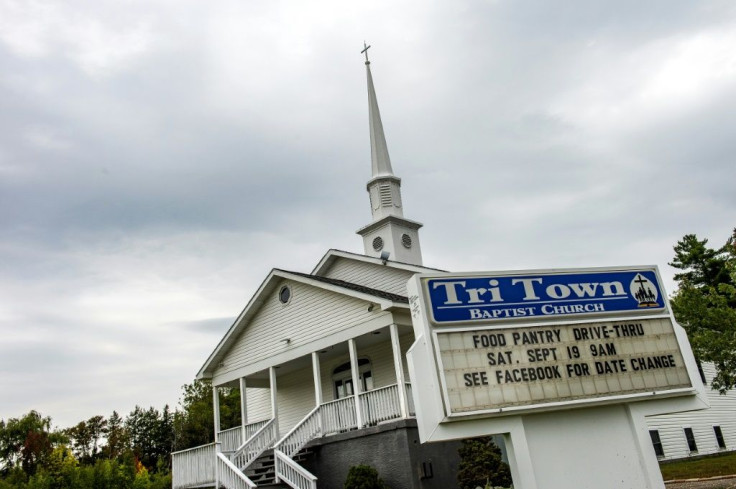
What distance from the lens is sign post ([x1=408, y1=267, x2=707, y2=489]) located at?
8.55 m

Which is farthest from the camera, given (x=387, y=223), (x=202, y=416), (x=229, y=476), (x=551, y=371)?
(x=202, y=416)

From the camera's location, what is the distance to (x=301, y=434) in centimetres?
1800

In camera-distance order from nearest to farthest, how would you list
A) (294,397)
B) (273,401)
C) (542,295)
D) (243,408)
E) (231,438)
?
1. (542,295)
2. (273,401)
3. (231,438)
4. (243,408)
5. (294,397)

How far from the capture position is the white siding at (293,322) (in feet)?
62.1

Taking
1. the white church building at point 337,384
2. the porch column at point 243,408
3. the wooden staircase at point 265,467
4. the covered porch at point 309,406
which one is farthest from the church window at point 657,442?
the porch column at point 243,408

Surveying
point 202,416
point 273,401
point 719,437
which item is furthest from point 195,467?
point 202,416

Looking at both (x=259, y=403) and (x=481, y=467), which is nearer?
(x=481, y=467)

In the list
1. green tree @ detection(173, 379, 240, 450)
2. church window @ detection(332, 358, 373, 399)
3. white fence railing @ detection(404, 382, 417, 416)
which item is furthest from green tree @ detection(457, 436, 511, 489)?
green tree @ detection(173, 379, 240, 450)

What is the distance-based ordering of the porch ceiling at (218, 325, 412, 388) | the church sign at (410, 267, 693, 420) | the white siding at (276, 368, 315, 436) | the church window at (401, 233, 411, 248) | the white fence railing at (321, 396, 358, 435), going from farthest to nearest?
1. the church window at (401, 233, 411, 248)
2. the white siding at (276, 368, 315, 436)
3. the porch ceiling at (218, 325, 412, 388)
4. the white fence railing at (321, 396, 358, 435)
5. the church sign at (410, 267, 693, 420)

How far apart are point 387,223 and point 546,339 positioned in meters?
17.9

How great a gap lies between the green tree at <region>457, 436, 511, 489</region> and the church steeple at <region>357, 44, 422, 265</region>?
11841mm

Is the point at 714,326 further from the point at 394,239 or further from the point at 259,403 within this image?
the point at 259,403

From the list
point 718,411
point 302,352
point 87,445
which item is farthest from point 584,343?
point 87,445

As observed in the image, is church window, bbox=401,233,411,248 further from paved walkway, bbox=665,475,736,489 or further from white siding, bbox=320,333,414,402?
paved walkway, bbox=665,475,736,489
